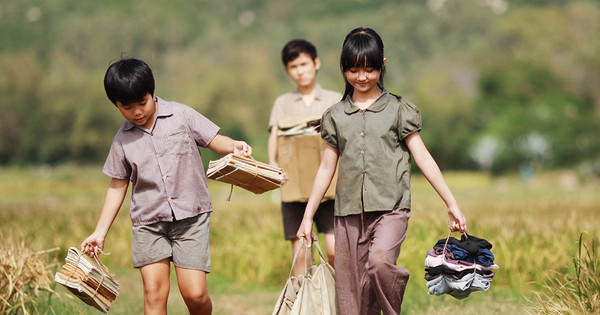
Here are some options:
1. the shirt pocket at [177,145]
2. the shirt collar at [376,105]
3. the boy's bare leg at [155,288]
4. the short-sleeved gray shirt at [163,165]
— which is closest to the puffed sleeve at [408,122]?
the shirt collar at [376,105]

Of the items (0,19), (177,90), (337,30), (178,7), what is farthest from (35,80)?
(178,7)

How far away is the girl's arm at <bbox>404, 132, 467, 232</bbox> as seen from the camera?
14.4 ft

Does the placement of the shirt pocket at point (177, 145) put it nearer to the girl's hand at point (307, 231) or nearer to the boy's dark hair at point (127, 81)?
the boy's dark hair at point (127, 81)

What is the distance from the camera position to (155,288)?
183 inches

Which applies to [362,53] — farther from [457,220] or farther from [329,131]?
[457,220]

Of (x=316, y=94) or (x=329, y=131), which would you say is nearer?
(x=329, y=131)

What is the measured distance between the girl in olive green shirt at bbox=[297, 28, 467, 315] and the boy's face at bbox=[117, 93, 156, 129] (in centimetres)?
99

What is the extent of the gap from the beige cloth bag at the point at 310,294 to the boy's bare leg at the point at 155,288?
66 cm

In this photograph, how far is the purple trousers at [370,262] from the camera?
4.42 metres

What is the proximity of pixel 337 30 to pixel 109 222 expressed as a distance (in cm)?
10009

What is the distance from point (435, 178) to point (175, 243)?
4.96 ft

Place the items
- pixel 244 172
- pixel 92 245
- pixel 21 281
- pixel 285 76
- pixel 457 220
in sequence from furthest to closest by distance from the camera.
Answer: pixel 285 76, pixel 21 281, pixel 92 245, pixel 244 172, pixel 457 220

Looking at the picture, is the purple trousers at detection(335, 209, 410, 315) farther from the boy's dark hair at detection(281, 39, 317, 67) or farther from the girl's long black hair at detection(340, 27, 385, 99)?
the boy's dark hair at detection(281, 39, 317, 67)

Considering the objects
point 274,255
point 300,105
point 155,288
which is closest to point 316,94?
point 300,105
